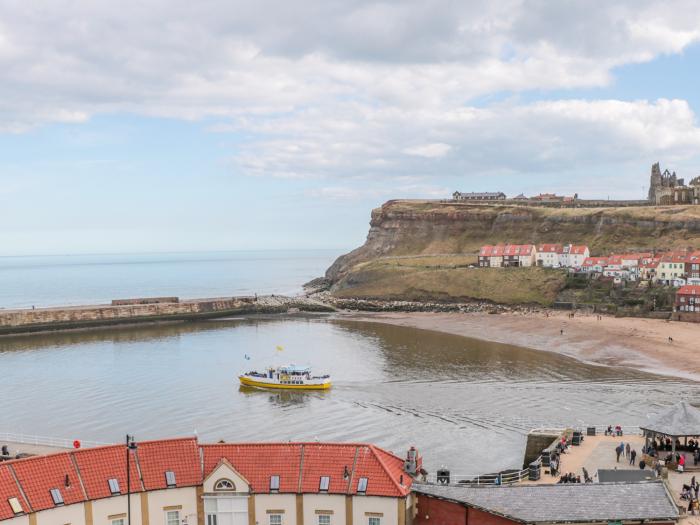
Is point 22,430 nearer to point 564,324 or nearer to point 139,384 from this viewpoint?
point 139,384

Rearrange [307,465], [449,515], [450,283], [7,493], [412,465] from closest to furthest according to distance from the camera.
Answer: [7,493], [449,515], [307,465], [412,465], [450,283]

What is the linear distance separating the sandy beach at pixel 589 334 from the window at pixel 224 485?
5187 centimetres

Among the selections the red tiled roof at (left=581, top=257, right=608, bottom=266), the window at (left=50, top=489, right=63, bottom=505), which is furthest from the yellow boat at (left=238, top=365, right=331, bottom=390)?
the red tiled roof at (left=581, top=257, right=608, bottom=266)

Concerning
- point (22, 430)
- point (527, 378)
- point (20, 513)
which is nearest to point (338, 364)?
point (527, 378)

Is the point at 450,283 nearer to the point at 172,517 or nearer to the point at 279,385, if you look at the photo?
the point at 279,385

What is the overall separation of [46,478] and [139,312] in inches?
3783

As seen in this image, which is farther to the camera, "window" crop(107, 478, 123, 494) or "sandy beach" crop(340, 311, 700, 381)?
"sandy beach" crop(340, 311, 700, 381)

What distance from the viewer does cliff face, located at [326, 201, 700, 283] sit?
136000 mm

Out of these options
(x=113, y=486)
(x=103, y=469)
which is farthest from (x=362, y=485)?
(x=103, y=469)

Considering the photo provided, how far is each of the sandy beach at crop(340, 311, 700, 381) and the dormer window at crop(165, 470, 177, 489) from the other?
53.6 m

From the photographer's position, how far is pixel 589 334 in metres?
89.7

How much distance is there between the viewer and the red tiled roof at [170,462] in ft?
91.3

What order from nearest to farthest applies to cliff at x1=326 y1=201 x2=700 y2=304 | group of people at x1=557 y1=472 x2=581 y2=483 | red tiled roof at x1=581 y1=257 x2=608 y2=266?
1. group of people at x1=557 y1=472 x2=581 y2=483
2. red tiled roof at x1=581 y1=257 x2=608 y2=266
3. cliff at x1=326 y1=201 x2=700 y2=304

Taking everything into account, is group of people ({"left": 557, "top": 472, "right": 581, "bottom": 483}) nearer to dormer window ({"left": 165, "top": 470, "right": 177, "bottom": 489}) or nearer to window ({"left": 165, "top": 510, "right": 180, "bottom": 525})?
window ({"left": 165, "top": 510, "right": 180, "bottom": 525})
